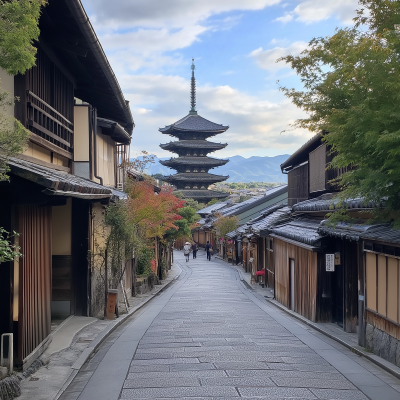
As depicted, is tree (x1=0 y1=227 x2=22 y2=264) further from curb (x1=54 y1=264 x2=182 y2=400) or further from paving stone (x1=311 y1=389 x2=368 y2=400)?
paving stone (x1=311 y1=389 x2=368 y2=400)

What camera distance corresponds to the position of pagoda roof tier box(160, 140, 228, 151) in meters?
70.8

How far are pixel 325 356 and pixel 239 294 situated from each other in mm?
13455

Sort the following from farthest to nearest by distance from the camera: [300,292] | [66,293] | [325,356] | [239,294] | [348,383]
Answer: [239,294], [300,292], [66,293], [325,356], [348,383]

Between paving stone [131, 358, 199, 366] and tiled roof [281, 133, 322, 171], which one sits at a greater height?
tiled roof [281, 133, 322, 171]

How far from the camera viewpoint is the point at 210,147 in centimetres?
7150

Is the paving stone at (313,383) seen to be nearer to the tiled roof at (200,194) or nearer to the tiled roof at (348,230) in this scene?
the tiled roof at (348,230)

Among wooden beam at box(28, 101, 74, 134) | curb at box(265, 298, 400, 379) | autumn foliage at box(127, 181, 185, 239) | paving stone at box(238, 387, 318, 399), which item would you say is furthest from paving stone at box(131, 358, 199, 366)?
autumn foliage at box(127, 181, 185, 239)

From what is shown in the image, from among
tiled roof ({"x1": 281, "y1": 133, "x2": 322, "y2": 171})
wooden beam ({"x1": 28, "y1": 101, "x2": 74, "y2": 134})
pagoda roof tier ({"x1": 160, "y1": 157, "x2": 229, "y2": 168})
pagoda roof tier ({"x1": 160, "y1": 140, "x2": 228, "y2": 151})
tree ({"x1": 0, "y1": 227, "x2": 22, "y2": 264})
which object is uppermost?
pagoda roof tier ({"x1": 160, "y1": 140, "x2": 228, "y2": 151})

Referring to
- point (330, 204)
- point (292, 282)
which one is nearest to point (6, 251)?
point (330, 204)

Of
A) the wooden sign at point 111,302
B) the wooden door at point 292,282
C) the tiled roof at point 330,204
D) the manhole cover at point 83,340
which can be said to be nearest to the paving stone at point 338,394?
the tiled roof at point 330,204

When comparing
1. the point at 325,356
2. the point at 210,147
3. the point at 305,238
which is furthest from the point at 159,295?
the point at 210,147

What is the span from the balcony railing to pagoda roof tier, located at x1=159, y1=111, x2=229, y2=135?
57977 millimetres

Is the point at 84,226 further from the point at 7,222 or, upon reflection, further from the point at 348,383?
the point at 348,383

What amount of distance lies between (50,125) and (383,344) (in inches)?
344
